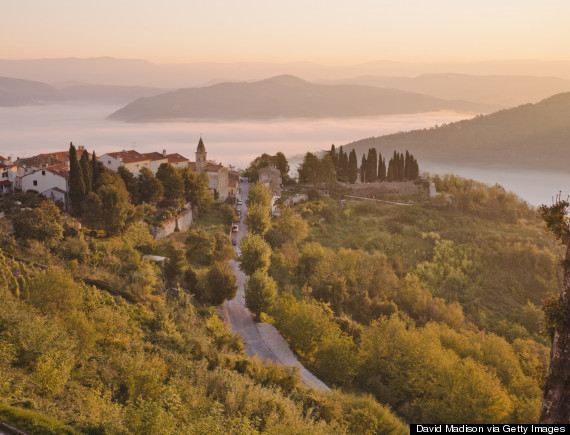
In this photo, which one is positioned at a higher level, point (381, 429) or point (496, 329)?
point (381, 429)

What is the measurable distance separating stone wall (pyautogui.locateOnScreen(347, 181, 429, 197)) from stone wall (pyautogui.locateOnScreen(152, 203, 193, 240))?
29.7 m

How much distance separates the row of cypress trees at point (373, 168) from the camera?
66.6 m

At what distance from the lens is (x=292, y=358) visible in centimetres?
2328

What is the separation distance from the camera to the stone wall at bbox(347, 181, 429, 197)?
6631cm

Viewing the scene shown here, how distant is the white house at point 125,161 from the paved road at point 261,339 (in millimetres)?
24200

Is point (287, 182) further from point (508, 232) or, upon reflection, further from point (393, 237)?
point (508, 232)

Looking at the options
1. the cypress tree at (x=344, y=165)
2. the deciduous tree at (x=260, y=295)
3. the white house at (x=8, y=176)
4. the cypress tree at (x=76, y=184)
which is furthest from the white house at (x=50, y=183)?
the cypress tree at (x=344, y=165)

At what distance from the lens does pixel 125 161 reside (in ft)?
156

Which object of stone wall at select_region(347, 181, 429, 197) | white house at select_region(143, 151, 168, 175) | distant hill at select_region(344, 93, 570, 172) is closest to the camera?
white house at select_region(143, 151, 168, 175)

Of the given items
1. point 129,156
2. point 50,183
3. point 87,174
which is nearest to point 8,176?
point 50,183

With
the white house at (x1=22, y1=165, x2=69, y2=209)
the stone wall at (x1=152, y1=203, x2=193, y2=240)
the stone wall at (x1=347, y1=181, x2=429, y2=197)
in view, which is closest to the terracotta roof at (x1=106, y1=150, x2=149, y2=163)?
the white house at (x1=22, y1=165, x2=69, y2=209)

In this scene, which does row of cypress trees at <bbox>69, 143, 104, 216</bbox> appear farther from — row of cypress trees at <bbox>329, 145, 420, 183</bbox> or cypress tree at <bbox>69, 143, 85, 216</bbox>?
row of cypress trees at <bbox>329, 145, 420, 183</bbox>

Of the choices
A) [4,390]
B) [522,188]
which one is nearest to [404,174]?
[522,188]

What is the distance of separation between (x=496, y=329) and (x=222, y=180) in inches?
1374
